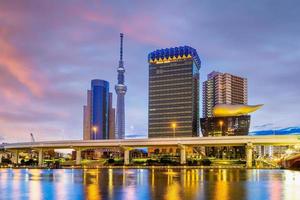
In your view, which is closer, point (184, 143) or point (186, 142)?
point (186, 142)

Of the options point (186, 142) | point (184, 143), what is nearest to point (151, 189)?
point (186, 142)

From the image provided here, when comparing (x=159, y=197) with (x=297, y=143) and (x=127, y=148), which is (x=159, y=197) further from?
(x=127, y=148)

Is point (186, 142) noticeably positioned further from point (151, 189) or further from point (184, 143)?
point (151, 189)

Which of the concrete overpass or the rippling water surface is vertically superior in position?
the concrete overpass

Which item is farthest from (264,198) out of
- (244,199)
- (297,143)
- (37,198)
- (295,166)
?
(297,143)

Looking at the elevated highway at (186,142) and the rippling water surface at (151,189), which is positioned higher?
the elevated highway at (186,142)

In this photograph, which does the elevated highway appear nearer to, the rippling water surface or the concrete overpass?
the concrete overpass

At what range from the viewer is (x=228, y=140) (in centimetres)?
12781

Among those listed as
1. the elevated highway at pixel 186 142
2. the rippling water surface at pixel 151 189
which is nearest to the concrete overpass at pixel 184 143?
the elevated highway at pixel 186 142

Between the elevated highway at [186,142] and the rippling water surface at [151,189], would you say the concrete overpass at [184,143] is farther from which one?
the rippling water surface at [151,189]

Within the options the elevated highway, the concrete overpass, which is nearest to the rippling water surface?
the elevated highway

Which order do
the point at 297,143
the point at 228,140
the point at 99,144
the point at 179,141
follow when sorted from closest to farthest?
the point at 297,143 < the point at 228,140 < the point at 179,141 < the point at 99,144

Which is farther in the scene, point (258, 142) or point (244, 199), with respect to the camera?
point (258, 142)

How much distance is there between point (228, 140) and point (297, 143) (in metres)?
19.3
